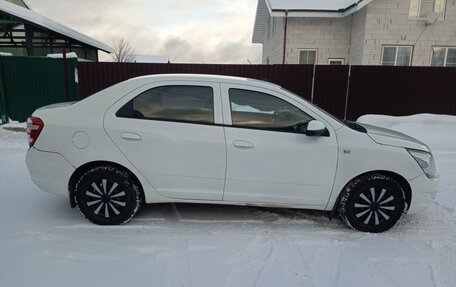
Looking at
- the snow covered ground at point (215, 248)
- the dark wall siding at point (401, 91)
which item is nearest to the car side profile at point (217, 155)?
the snow covered ground at point (215, 248)

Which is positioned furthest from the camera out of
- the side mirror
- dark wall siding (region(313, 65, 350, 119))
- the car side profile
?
dark wall siding (region(313, 65, 350, 119))

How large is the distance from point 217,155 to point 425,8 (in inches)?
591

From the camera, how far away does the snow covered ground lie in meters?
2.82

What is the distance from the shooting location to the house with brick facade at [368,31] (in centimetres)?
1426

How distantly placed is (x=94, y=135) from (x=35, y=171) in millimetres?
817

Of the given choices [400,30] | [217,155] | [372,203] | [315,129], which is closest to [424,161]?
[372,203]

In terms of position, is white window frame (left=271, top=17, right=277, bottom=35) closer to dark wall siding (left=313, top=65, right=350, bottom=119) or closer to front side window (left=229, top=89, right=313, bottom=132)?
dark wall siding (left=313, top=65, right=350, bottom=119)

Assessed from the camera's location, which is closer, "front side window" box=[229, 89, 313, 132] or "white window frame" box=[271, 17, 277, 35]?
"front side window" box=[229, 89, 313, 132]

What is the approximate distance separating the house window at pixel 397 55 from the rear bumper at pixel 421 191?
12568 mm

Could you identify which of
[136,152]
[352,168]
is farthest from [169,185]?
[352,168]

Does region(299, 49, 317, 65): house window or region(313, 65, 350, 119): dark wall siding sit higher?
region(299, 49, 317, 65): house window

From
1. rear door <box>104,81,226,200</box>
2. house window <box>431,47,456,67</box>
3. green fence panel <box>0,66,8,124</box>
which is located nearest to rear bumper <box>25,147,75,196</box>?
rear door <box>104,81,226,200</box>

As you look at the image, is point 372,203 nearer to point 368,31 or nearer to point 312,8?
point 368,31

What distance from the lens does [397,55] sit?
48.5 ft
